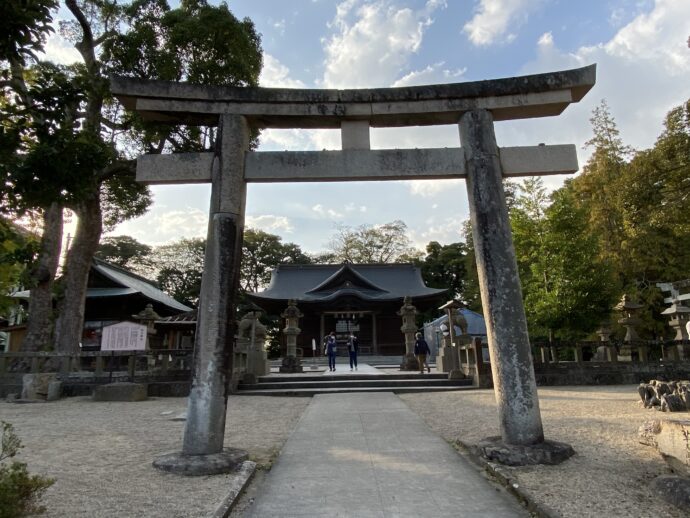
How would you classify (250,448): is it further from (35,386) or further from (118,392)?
(35,386)

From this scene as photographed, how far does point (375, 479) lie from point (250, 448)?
2.12m

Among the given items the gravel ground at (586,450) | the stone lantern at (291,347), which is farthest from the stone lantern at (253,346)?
the gravel ground at (586,450)

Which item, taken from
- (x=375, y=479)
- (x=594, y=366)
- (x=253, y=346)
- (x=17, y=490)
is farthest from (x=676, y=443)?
(x=253, y=346)

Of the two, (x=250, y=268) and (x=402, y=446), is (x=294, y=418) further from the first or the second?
(x=250, y=268)

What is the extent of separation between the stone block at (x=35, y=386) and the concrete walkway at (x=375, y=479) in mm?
8992

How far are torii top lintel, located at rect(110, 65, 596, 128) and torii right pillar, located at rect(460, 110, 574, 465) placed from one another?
31 centimetres

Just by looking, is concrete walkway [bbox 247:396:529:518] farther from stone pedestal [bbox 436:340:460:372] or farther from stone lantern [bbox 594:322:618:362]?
stone lantern [bbox 594:322:618:362]

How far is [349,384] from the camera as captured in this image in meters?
13.4

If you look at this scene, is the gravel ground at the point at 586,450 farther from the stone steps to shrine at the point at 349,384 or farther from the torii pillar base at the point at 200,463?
the torii pillar base at the point at 200,463

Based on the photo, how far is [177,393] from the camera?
12.8m

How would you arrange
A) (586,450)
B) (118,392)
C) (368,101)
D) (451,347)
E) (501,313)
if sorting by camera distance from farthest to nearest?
1. (451,347)
2. (118,392)
3. (368,101)
4. (586,450)
5. (501,313)

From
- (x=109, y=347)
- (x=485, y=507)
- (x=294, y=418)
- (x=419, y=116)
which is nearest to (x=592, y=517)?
(x=485, y=507)

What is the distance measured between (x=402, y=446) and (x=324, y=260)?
40.9m

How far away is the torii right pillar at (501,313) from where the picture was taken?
4.62m
